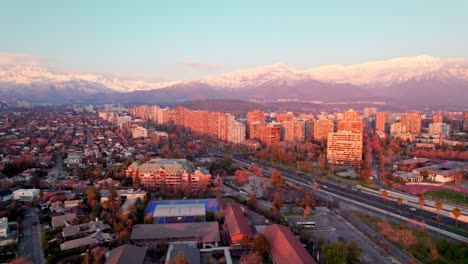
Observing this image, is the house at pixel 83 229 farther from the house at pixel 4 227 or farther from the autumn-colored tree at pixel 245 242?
the autumn-colored tree at pixel 245 242

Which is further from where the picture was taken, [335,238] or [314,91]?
[314,91]

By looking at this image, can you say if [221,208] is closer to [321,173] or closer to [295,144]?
[321,173]

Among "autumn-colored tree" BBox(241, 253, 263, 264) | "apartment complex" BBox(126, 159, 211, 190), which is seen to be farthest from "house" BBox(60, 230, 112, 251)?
"apartment complex" BBox(126, 159, 211, 190)

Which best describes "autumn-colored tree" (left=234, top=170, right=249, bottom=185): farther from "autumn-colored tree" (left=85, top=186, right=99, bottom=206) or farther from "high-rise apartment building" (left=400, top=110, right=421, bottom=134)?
"high-rise apartment building" (left=400, top=110, right=421, bottom=134)

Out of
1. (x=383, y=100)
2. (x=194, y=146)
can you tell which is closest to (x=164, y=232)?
(x=194, y=146)

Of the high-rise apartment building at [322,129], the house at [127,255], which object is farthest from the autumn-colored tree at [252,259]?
the high-rise apartment building at [322,129]

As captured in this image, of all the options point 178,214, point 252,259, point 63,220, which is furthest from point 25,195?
point 252,259
